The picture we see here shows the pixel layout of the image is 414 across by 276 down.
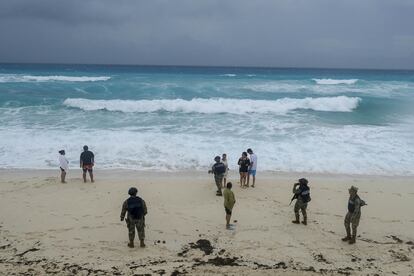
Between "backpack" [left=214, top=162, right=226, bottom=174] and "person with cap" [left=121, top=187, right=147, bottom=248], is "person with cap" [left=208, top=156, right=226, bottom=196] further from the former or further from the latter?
"person with cap" [left=121, top=187, right=147, bottom=248]

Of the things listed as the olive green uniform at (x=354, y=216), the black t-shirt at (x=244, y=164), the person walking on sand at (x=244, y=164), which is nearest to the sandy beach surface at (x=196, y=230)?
the olive green uniform at (x=354, y=216)

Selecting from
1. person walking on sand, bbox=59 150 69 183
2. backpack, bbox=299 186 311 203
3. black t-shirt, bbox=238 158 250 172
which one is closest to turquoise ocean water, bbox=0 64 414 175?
person walking on sand, bbox=59 150 69 183

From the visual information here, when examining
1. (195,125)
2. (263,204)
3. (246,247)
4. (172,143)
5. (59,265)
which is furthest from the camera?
(195,125)

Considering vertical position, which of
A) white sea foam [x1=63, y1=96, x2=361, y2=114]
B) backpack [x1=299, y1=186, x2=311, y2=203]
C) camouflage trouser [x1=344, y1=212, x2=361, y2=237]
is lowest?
camouflage trouser [x1=344, y1=212, x2=361, y2=237]

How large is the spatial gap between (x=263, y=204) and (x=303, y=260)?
130 inches

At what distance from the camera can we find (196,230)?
9758 mm

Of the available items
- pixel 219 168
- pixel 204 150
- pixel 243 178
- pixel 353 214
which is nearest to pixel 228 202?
pixel 219 168

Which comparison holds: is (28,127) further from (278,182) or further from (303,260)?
(303,260)

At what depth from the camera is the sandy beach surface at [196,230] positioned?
805 cm

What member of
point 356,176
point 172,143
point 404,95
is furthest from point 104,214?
point 404,95

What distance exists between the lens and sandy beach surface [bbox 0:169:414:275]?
317 inches

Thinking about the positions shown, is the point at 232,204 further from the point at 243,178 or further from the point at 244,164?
the point at 243,178

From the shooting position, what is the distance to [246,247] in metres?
8.88

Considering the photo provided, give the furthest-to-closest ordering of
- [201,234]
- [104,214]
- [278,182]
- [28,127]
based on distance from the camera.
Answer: [28,127] → [278,182] → [104,214] → [201,234]
